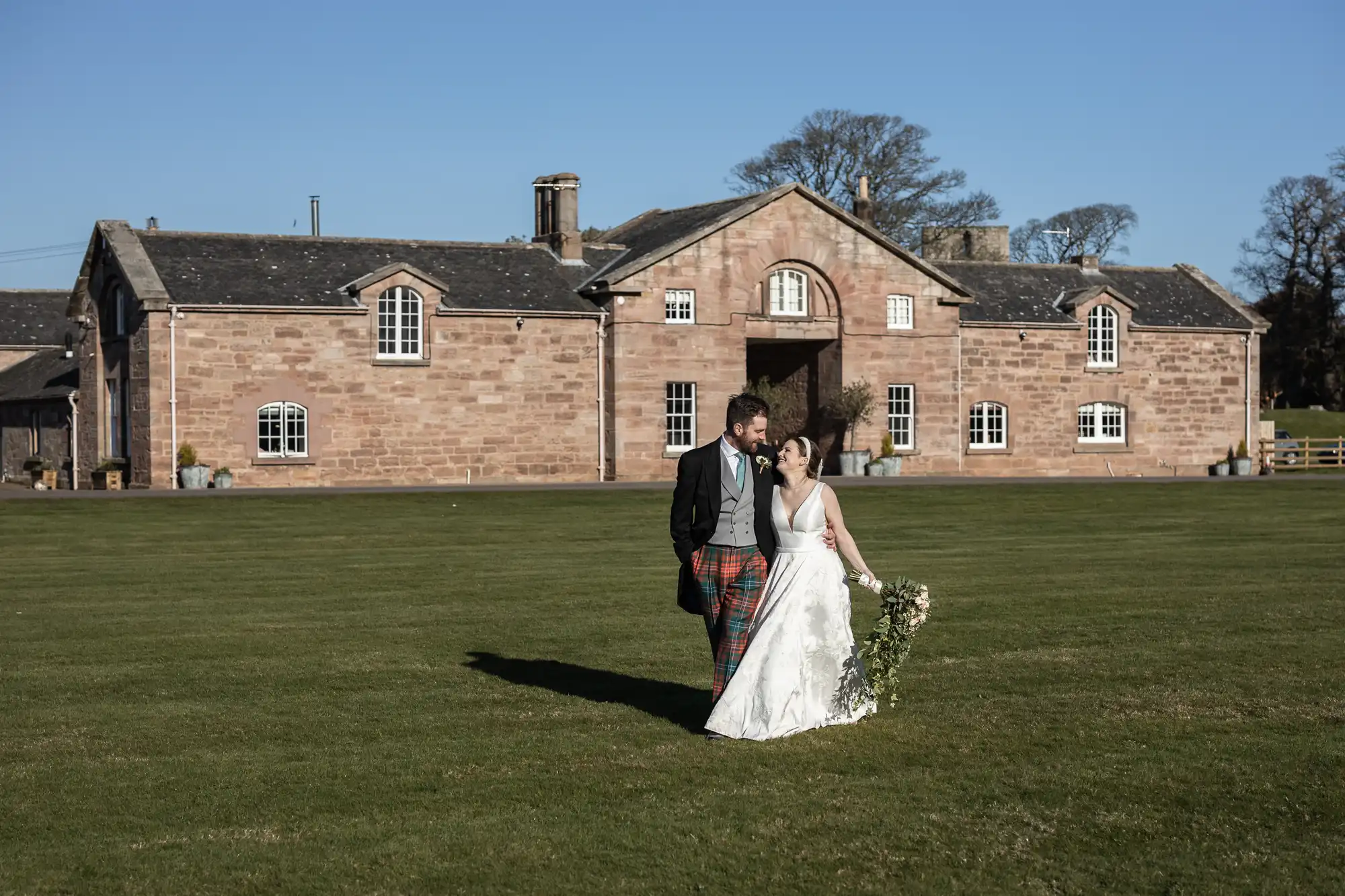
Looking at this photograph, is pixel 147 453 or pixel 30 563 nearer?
pixel 30 563

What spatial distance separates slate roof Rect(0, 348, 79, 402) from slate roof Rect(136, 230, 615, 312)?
6.01 meters

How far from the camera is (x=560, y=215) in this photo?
43438mm

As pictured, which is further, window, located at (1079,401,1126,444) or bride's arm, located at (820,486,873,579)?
window, located at (1079,401,1126,444)

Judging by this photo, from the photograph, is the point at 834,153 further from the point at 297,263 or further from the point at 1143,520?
the point at 1143,520

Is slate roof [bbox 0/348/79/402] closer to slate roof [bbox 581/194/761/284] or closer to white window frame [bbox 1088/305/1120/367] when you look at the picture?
slate roof [bbox 581/194/761/284]

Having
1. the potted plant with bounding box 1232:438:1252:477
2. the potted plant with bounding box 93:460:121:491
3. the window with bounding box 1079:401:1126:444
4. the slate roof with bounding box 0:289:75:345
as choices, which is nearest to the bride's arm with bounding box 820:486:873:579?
the potted plant with bounding box 93:460:121:491

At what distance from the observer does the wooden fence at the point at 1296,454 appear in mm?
48688

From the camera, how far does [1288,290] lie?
70.6 metres

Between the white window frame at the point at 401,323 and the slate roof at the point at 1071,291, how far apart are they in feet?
49.4

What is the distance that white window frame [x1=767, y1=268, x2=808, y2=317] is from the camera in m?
42.0

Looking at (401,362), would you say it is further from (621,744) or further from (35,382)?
(621,744)

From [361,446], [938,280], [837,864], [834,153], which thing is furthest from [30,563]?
[834,153]

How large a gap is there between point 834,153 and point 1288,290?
2182 cm

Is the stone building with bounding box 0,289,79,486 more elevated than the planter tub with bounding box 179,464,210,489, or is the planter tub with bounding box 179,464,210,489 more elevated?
the stone building with bounding box 0,289,79,486
